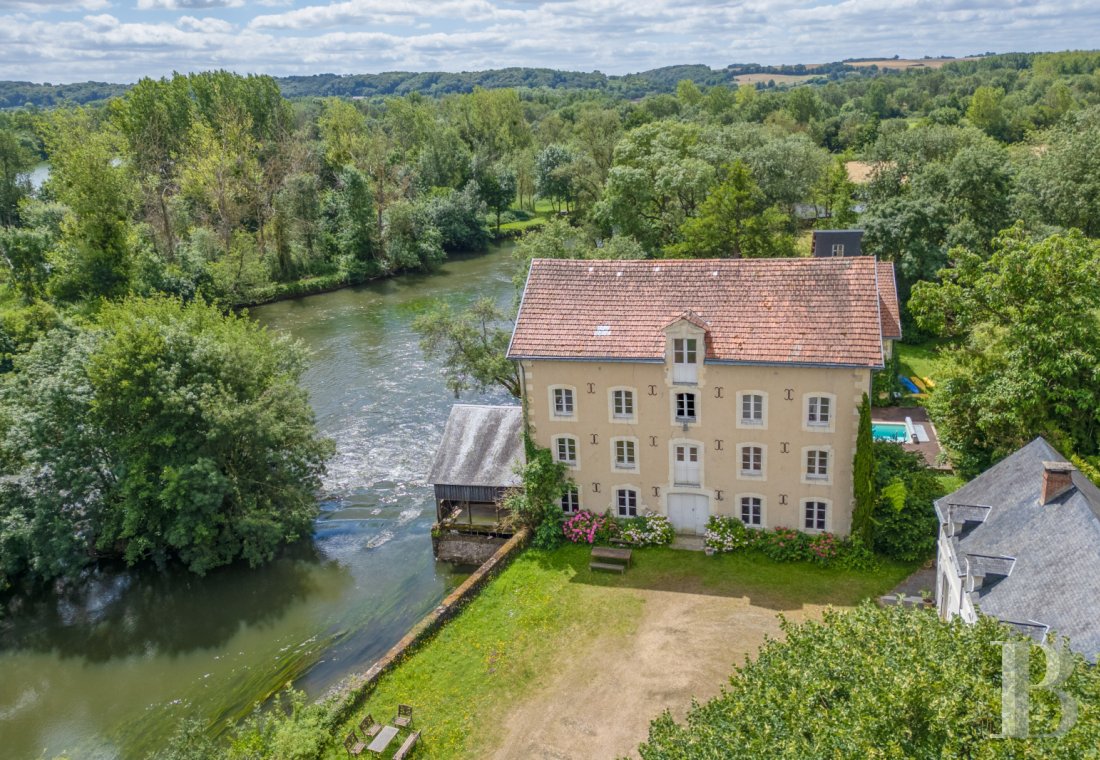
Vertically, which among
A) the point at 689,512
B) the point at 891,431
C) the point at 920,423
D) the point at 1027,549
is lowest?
the point at 920,423

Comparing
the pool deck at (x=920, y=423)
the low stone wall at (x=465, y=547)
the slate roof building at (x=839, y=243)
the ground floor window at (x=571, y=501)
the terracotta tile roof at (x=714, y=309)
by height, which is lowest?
the low stone wall at (x=465, y=547)

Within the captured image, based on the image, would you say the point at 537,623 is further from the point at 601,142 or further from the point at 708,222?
the point at 601,142

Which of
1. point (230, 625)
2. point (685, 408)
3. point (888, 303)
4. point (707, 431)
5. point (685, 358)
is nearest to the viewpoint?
point (685, 358)

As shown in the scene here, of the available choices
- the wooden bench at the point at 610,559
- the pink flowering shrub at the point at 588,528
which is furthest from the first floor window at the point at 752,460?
the pink flowering shrub at the point at 588,528

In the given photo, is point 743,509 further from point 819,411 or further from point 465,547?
point 465,547

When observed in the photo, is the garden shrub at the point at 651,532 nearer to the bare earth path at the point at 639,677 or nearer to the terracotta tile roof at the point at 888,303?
the bare earth path at the point at 639,677

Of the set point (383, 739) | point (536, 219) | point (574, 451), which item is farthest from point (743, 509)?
point (536, 219)
